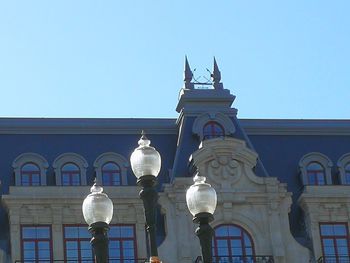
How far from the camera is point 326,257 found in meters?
50.4

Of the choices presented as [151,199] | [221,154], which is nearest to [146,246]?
[221,154]

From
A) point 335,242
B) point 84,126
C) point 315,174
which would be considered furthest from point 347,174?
point 84,126

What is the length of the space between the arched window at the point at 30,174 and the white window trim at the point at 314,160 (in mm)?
10740

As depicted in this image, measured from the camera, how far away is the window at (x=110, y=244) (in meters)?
48.9

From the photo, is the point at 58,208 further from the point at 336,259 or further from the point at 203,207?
the point at 203,207

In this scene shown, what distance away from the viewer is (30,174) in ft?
167

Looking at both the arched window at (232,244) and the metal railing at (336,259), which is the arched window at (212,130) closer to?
the arched window at (232,244)

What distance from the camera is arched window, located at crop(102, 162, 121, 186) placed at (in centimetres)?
5134

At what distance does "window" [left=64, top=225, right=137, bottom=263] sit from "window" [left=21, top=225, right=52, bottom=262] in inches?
26.8

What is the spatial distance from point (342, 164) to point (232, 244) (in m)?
6.55

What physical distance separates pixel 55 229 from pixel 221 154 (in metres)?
7.14

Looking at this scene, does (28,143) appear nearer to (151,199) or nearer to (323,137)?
(323,137)

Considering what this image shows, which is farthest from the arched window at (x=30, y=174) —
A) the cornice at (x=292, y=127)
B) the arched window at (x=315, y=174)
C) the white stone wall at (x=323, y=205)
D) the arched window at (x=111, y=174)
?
the arched window at (x=315, y=174)

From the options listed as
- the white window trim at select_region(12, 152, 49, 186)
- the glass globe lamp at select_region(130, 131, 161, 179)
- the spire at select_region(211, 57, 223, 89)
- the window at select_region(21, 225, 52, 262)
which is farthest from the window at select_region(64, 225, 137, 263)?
the glass globe lamp at select_region(130, 131, 161, 179)
